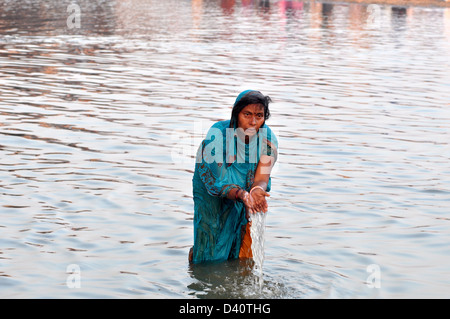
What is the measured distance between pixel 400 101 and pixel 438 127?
2.68 meters

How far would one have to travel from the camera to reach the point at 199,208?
5992 mm

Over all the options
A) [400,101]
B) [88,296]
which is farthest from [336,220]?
[400,101]

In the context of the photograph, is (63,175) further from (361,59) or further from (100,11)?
(100,11)

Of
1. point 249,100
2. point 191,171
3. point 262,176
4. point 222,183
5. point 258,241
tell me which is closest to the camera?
point 249,100

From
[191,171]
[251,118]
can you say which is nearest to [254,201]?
[251,118]

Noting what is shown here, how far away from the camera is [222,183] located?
5711 millimetres

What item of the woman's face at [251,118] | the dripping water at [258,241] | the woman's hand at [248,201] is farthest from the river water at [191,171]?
the woman's face at [251,118]

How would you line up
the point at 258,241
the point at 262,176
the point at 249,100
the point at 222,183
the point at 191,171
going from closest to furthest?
the point at 249,100
the point at 222,183
the point at 262,176
the point at 258,241
the point at 191,171

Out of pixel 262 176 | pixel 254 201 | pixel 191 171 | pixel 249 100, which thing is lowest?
pixel 191 171

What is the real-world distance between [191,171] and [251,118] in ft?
13.3

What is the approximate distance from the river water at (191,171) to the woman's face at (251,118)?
1113 millimetres

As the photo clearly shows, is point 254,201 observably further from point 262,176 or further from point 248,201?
point 262,176

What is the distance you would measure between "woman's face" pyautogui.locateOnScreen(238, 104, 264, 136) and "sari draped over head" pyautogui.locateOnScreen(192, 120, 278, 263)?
8 centimetres

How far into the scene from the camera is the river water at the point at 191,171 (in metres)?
6.22
